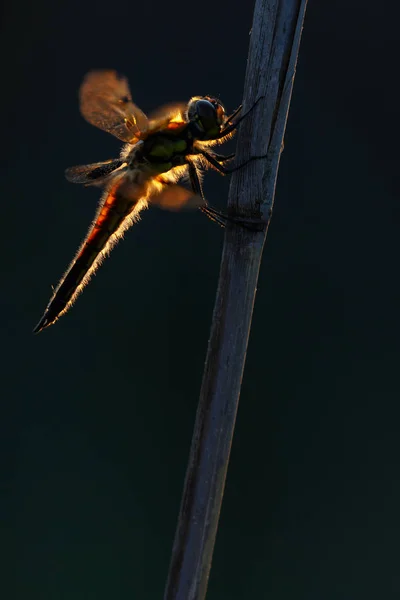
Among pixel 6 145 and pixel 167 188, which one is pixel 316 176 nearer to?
pixel 6 145

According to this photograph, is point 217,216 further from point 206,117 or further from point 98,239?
point 98,239

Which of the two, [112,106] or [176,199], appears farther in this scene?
[112,106]

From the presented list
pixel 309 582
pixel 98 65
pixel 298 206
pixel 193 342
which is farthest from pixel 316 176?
pixel 309 582

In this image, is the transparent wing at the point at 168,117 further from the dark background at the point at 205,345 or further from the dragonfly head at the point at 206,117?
the dark background at the point at 205,345

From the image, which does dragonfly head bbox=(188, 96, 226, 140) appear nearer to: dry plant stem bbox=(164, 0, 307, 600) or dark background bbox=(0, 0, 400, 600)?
dry plant stem bbox=(164, 0, 307, 600)

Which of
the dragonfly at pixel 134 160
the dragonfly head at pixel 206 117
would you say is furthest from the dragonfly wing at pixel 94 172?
the dragonfly head at pixel 206 117

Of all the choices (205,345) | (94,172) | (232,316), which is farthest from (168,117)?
(205,345)

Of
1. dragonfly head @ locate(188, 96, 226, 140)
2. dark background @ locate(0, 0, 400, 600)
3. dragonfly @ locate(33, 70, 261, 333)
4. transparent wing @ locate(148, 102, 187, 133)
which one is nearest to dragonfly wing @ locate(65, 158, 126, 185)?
dragonfly @ locate(33, 70, 261, 333)
